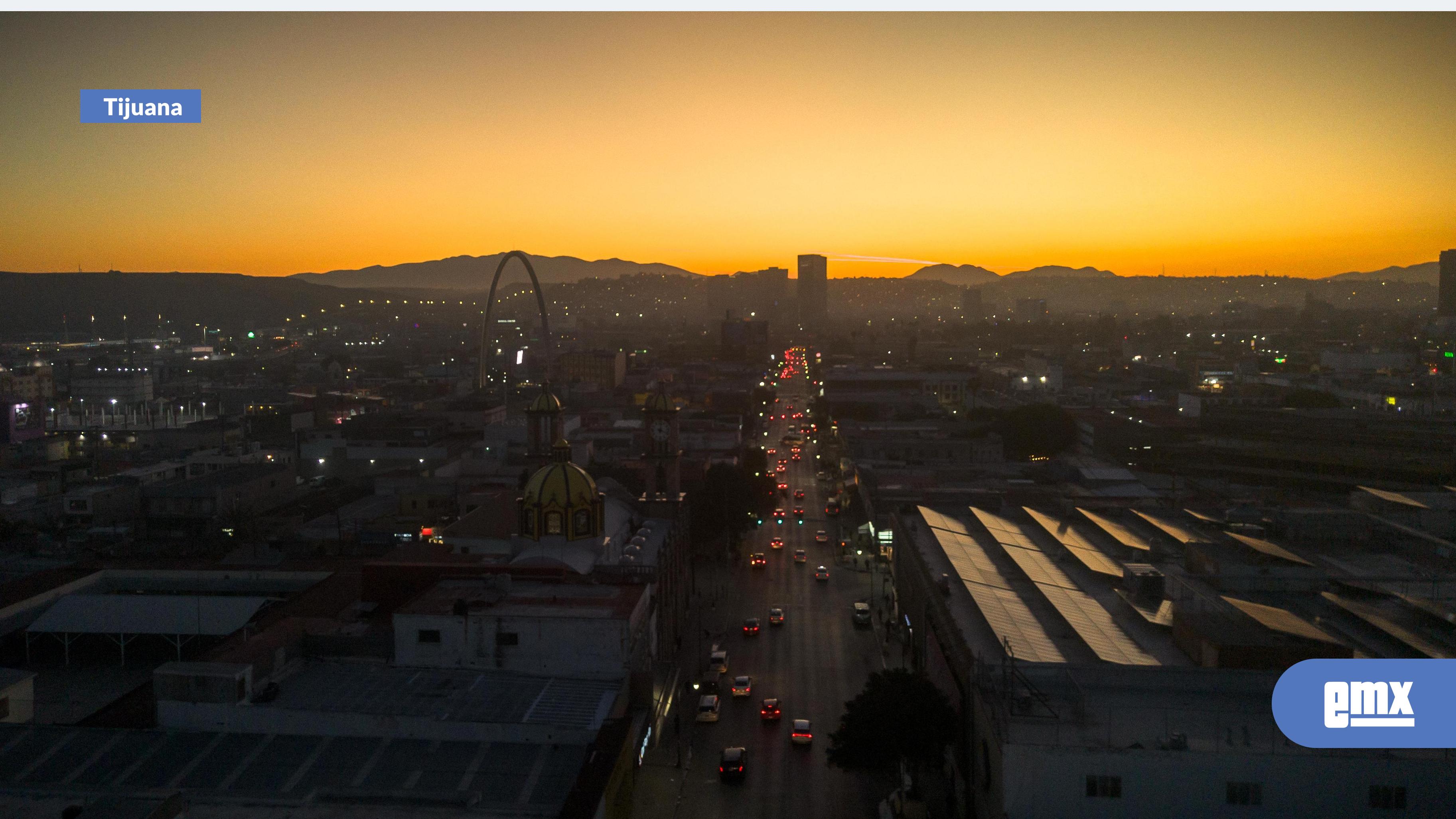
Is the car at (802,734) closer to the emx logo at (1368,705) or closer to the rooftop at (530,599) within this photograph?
the rooftop at (530,599)

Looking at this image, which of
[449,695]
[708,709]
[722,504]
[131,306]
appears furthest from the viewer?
[131,306]

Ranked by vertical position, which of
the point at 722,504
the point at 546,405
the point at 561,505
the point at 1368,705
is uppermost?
the point at 1368,705

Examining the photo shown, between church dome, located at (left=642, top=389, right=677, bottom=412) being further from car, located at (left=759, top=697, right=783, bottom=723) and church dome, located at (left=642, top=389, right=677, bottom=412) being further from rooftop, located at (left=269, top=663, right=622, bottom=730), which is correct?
rooftop, located at (left=269, top=663, right=622, bottom=730)

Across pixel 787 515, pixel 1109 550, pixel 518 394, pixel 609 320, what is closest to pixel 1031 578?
pixel 1109 550

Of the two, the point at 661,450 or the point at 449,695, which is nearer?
the point at 449,695

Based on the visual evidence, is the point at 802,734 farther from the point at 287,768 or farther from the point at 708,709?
the point at 287,768

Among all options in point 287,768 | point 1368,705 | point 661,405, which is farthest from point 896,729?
point 661,405

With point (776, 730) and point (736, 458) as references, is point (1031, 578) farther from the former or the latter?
point (736, 458)

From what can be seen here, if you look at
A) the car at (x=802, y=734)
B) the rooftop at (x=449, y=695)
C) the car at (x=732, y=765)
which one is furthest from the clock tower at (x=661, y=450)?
the rooftop at (x=449, y=695)
